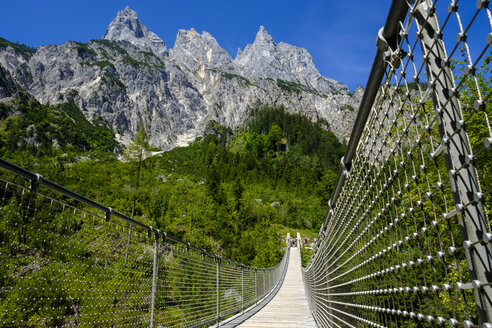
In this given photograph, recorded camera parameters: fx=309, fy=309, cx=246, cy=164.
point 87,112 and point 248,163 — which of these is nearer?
point 248,163

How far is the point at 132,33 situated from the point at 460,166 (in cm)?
21322

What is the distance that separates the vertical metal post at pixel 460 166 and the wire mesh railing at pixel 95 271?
6.79ft

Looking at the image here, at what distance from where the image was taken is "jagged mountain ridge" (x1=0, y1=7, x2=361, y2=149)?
116 meters

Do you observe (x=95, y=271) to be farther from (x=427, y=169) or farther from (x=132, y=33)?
(x=132, y=33)

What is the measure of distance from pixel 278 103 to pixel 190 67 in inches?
2920

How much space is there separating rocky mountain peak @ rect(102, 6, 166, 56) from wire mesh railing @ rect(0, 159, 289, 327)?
7499 inches

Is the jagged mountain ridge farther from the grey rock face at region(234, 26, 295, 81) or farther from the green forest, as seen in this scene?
the green forest

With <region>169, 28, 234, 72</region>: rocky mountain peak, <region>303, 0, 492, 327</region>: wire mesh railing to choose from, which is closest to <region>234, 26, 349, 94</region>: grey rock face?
<region>169, 28, 234, 72</region>: rocky mountain peak

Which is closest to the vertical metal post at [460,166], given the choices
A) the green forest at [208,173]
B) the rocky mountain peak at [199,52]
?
the green forest at [208,173]

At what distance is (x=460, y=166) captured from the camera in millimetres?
904

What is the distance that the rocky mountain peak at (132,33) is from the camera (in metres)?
181

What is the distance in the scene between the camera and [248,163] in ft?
232

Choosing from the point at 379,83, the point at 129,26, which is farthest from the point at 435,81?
the point at 129,26

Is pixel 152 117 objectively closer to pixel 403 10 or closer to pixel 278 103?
pixel 278 103
